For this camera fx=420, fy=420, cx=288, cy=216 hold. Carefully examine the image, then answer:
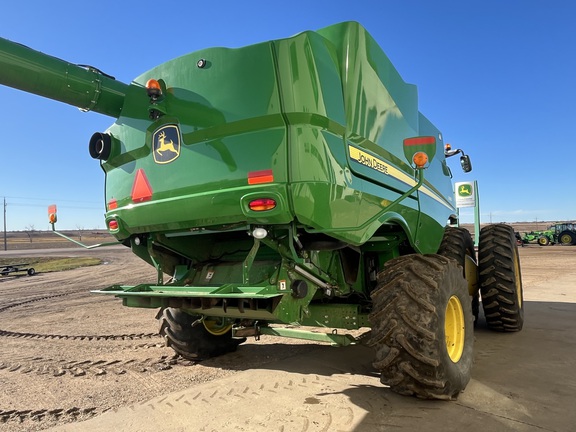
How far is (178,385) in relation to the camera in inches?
156

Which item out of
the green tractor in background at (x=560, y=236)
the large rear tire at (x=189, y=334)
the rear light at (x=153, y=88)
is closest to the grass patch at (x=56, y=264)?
the large rear tire at (x=189, y=334)

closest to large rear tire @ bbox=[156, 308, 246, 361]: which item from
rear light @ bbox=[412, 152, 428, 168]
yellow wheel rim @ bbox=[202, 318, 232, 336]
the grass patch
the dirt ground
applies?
yellow wheel rim @ bbox=[202, 318, 232, 336]

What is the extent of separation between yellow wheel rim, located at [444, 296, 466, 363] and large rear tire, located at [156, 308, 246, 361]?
229 centimetres

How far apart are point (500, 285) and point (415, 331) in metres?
3.14

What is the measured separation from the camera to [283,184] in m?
2.90

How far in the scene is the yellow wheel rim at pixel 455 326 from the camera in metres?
3.74

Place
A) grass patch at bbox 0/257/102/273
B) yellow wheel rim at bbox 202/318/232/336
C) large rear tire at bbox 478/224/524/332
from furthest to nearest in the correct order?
grass patch at bbox 0/257/102/273 < large rear tire at bbox 478/224/524/332 < yellow wheel rim at bbox 202/318/232/336

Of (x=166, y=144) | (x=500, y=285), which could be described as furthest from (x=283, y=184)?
(x=500, y=285)

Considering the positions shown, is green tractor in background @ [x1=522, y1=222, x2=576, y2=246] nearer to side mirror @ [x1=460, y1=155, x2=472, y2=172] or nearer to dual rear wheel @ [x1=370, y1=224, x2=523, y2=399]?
side mirror @ [x1=460, y1=155, x2=472, y2=172]

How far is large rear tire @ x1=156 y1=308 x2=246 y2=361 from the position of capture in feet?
15.2

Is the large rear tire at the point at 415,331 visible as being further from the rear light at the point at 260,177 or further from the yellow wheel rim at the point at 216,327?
the yellow wheel rim at the point at 216,327

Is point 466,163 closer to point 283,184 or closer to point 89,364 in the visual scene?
point 283,184

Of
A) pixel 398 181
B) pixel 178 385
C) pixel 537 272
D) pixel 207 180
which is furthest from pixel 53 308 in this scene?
pixel 537 272

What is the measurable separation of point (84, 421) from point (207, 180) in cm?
205
